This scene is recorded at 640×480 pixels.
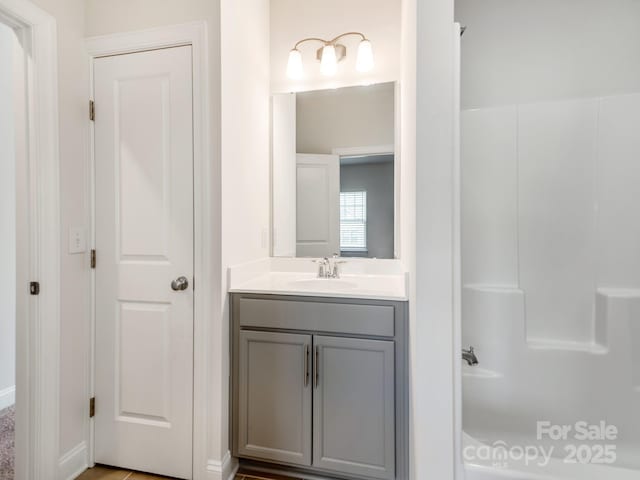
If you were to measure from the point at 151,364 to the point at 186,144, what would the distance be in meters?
1.09

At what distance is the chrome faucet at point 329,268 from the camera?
76.8 inches

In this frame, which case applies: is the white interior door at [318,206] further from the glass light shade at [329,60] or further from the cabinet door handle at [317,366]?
the cabinet door handle at [317,366]

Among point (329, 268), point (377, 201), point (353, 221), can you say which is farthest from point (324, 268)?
point (377, 201)

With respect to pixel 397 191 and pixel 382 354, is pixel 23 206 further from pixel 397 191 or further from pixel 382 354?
pixel 397 191

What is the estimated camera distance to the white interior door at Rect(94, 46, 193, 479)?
1.48m

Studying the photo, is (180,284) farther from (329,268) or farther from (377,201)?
(377,201)

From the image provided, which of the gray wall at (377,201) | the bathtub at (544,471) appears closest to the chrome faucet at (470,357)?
the bathtub at (544,471)

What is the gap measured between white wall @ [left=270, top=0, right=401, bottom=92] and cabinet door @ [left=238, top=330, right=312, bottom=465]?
5.39 ft

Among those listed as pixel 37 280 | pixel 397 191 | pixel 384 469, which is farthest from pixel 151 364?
pixel 397 191

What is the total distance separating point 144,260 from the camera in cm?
153

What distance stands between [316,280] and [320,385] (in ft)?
2.00

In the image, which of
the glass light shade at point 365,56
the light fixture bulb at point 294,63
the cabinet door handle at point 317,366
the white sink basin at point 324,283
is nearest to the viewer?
the cabinet door handle at point 317,366

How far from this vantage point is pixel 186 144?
1481 mm

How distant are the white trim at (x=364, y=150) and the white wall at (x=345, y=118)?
2 cm
